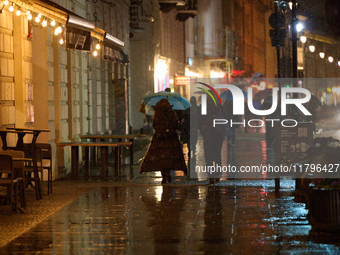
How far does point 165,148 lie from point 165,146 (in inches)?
1.6

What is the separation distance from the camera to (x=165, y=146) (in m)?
13.0

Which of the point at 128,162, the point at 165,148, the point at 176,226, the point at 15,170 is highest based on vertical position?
the point at 165,148

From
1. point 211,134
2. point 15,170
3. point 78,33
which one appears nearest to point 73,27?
point 78,33

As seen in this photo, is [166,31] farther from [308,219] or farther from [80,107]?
[308,219]

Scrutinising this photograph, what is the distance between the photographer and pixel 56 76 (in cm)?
1434

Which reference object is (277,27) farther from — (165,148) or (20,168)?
(20,168)

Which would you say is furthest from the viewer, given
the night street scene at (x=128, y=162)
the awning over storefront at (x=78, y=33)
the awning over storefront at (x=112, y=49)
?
the awning over storefront at (x=112, y=49)

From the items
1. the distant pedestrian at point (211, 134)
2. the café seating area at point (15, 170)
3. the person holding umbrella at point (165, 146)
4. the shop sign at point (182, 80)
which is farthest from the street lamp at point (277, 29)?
the shop sign at point (182, 80)

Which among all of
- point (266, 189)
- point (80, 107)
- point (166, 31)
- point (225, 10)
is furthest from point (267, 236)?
point (225, 10)

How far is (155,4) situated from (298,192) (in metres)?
28.9

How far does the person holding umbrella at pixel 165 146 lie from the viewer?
12.8m

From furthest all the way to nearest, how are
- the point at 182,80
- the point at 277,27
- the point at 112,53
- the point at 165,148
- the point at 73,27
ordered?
1. the point at 182,80
2. the point at 112,53
3. the point at 277,27
4. the point at 165,148
5. the point at 73,27

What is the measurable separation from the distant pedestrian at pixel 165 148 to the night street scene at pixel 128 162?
20mm
